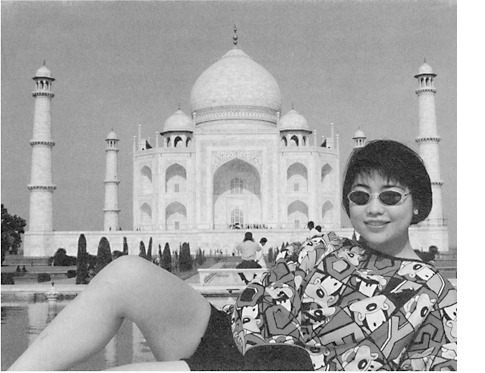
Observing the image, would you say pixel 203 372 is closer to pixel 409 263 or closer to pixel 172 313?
pixel 172 313

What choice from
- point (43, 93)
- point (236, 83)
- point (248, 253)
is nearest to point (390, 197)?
point (248, 253)

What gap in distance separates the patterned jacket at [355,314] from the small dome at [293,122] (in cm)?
2001

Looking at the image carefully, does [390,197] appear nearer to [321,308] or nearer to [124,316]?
[321,308]

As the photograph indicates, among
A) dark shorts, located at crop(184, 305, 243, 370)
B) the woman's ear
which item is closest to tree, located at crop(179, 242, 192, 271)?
the woman's ear

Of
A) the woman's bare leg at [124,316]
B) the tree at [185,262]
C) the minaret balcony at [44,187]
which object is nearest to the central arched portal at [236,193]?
the minaret balcony at [44,187]

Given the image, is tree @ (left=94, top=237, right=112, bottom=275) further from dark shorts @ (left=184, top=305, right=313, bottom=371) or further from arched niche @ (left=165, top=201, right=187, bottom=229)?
arched niche @ (left=165, top=201, right=187, bottom=229)

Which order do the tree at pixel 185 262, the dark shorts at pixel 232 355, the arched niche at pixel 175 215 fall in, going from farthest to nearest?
1. the arched niche at pixel 175 215
2. the tree at pixel 185 262
3. the dark shorts at pixel 232 355

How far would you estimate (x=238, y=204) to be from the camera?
21391mm

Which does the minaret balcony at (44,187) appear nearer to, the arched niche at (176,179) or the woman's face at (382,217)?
the arched niche at (176,179)

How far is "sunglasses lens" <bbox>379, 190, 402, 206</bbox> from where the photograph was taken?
2010 mm

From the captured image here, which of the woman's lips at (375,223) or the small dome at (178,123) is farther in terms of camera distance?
the small dome at (178,123)

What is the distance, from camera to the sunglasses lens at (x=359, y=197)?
2029 mm

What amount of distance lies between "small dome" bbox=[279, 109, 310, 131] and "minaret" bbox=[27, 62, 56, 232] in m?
7.81

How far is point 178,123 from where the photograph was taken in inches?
872
